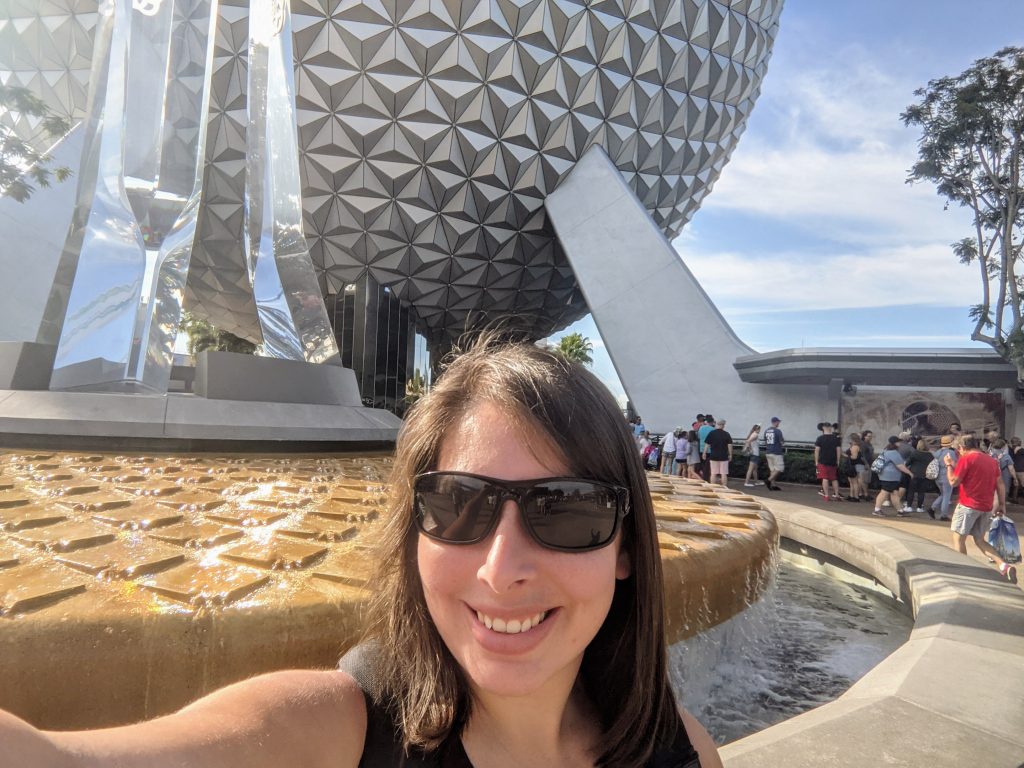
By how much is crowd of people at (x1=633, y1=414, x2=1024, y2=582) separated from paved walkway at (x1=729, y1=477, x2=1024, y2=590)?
177 millimetres

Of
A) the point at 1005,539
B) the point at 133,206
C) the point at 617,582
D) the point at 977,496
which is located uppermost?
the point at 133,206

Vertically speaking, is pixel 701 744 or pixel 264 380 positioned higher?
pixel 264 380

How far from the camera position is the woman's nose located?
1.00 m

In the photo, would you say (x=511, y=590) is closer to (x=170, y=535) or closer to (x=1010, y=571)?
(x=170, y=535)

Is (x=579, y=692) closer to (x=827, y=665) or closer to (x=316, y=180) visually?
(x=827, y=665)

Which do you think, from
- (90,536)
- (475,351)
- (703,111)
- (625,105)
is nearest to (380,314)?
(625,105)

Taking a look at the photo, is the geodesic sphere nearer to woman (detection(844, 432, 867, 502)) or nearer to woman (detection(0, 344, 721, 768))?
woman (detection(844, 432, 867, 502))

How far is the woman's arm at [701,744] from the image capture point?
1.19 m

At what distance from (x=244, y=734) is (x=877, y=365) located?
16.2 metres

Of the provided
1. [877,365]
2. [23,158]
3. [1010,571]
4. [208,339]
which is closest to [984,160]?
[877,365]

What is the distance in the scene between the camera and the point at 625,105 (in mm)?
17828

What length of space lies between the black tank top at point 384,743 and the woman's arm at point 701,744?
0.10m

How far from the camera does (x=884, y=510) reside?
10.1 meters

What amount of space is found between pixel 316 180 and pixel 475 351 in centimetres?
1933
